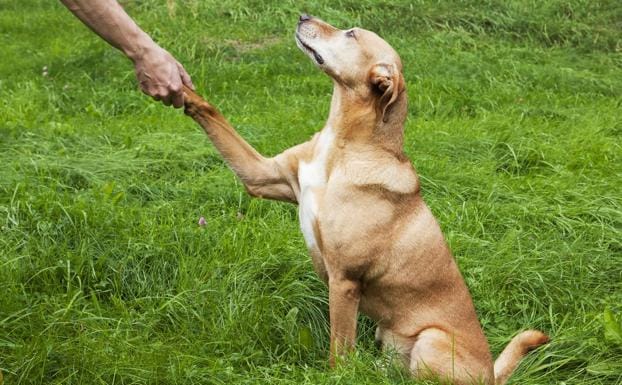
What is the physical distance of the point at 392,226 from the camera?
3584 millimetres

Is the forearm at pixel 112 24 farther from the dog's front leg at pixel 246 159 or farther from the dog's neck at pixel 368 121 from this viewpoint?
the dog's neck at pixel 368 121

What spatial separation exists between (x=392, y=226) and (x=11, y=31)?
7601mm

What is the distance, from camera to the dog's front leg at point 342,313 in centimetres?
347

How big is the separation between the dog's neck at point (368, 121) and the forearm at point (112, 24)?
0.79 meters

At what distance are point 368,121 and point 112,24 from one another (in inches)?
41.0

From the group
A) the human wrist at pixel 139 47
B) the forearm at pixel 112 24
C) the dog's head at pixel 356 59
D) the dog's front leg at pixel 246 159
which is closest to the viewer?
the forearm at pixel 112 24

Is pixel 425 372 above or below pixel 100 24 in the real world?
below

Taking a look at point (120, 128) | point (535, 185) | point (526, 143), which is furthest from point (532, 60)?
point (120, 128)

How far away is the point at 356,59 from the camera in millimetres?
3670

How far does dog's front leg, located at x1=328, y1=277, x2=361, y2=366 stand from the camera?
3.47 meters

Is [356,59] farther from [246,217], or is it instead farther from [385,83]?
[246,217]

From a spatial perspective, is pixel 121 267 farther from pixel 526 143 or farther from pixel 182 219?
pixel 526 143

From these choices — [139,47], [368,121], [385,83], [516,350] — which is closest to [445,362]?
[516,350]

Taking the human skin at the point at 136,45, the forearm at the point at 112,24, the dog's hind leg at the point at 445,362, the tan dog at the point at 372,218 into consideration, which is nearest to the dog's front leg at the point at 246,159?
the tan dog at the point at 372,218
